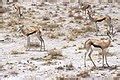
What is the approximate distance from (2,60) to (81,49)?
406 centimetres

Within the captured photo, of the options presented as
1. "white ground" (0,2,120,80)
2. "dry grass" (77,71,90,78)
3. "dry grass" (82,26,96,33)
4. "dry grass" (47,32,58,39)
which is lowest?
"dry grass" (47,32,58,39)

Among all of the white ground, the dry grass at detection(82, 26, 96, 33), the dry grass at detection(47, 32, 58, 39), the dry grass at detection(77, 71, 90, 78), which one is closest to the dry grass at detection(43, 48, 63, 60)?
the white ground

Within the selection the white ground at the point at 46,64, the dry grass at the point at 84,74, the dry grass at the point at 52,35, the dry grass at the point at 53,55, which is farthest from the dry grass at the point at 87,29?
the dry grass at the point at 84,74

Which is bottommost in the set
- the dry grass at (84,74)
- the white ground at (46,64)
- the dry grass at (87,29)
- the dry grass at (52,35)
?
the dry grass at (52,35)

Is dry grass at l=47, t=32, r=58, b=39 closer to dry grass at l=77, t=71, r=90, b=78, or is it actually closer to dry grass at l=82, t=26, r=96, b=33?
dry grass at l=82, t=26, r=96, b=33

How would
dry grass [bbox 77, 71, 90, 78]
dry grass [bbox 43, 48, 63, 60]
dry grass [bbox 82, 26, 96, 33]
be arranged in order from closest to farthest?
dry grass [bbox 77, 71, 90, 78] → dry grass [bbox 43, 48, 63, 60] → dry grass [bbox 82, 26, 96, 33]

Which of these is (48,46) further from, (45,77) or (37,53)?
(45,77)

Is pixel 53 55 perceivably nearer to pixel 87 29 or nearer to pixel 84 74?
pixel 84 74

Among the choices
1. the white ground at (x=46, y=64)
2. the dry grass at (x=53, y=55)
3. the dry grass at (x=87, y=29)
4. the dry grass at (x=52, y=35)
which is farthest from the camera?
the dry grass at (x=87, y=29)

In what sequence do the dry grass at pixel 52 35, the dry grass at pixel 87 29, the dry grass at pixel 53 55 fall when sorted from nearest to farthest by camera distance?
the dry grass at pixel 53 55 → the dry grass at pixel 52 35 → the dry grass at pixel 87 29

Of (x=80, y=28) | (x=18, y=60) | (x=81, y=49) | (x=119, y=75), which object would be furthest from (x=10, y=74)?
(x=80, y=28)

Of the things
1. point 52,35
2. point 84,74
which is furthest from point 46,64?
point 52,35

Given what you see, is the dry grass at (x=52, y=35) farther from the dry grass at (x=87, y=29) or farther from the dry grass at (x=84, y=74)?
the dry grass at (x=84, y=74)

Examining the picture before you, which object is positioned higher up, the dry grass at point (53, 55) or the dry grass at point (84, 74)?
the dry grass at point (84, 74)
